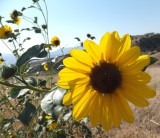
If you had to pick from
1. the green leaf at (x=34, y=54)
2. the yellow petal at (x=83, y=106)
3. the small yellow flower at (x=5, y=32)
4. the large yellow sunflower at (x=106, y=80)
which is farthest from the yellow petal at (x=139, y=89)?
the small yellow flower at (x=5, y=32)

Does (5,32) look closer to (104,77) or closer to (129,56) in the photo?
(104,77)

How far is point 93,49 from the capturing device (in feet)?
2.77

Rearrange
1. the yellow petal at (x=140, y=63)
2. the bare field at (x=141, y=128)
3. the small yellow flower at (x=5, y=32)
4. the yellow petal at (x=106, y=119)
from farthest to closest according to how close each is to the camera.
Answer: the small yellow flower at (x=5, y=32), the bare field at (x=141, y=128), the yellow petal at (x=106, y=119), the yellow petal at (x=140, y=63)

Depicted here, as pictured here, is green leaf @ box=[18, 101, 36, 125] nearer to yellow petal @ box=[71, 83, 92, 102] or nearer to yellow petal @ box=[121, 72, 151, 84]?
yellow petal @ box=[71, 83, 92, 102]

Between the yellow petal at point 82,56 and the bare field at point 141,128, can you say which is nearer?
the yellow petal at point 82,56

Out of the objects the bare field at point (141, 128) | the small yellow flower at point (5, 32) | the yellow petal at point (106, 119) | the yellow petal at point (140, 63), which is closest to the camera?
the yellow petal at point (140, 63)

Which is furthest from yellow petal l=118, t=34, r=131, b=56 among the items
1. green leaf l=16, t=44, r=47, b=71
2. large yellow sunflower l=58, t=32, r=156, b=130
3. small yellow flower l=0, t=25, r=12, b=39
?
small yellow flower l=0, t=25, r=12, b=39

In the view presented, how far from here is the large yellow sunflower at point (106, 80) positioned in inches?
32.5

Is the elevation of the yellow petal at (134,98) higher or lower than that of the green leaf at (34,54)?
lower

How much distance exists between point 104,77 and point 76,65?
0.33ft

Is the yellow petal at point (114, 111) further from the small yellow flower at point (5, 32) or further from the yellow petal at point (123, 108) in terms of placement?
the small yellow flower at point (5, 32)

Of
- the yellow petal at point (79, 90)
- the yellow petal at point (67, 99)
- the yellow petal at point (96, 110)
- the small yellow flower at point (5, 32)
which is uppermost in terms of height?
Answer: the yellow petal at point (67, 99)

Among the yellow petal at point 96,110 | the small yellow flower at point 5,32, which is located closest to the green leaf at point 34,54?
the yellow petal at point 96,110

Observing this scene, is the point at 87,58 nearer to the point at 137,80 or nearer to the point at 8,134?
the point at 137,80
